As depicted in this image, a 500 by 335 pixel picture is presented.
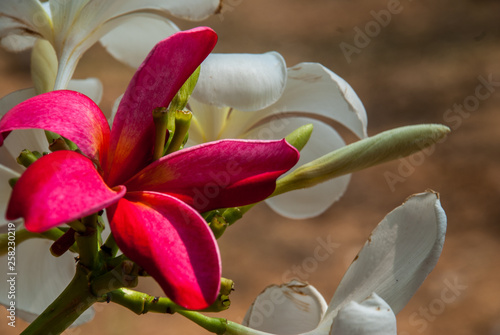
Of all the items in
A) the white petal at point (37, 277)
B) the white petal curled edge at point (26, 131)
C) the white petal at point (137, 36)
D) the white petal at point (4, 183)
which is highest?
the white petal at point (137, 36)

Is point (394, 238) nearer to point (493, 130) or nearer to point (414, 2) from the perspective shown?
point (493, 130)

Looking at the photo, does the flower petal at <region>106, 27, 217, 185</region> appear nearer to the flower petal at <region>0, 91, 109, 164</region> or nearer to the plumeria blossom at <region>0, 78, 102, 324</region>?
the flower petal at <region>0, 91, 109, 164</region>

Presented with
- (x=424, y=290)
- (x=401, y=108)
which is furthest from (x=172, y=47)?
(x=401, y=108)

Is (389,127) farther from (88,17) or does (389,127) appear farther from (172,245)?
(172,245)

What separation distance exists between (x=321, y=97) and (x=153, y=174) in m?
0.23

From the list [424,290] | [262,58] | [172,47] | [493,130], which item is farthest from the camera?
[493,130]

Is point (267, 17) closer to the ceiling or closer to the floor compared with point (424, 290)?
closer to the ceiling

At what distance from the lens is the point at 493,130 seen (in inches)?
89.7

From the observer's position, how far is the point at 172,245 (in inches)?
10.5

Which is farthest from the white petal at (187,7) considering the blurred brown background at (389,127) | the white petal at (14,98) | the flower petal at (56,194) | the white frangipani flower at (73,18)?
the blurred brown background at (389,127)

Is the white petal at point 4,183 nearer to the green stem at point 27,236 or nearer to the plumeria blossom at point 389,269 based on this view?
the green stem at point 27,236

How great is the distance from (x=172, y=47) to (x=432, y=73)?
7.88 feet

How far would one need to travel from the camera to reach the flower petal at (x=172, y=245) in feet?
0.85

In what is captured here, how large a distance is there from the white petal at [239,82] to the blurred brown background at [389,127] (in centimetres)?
113
